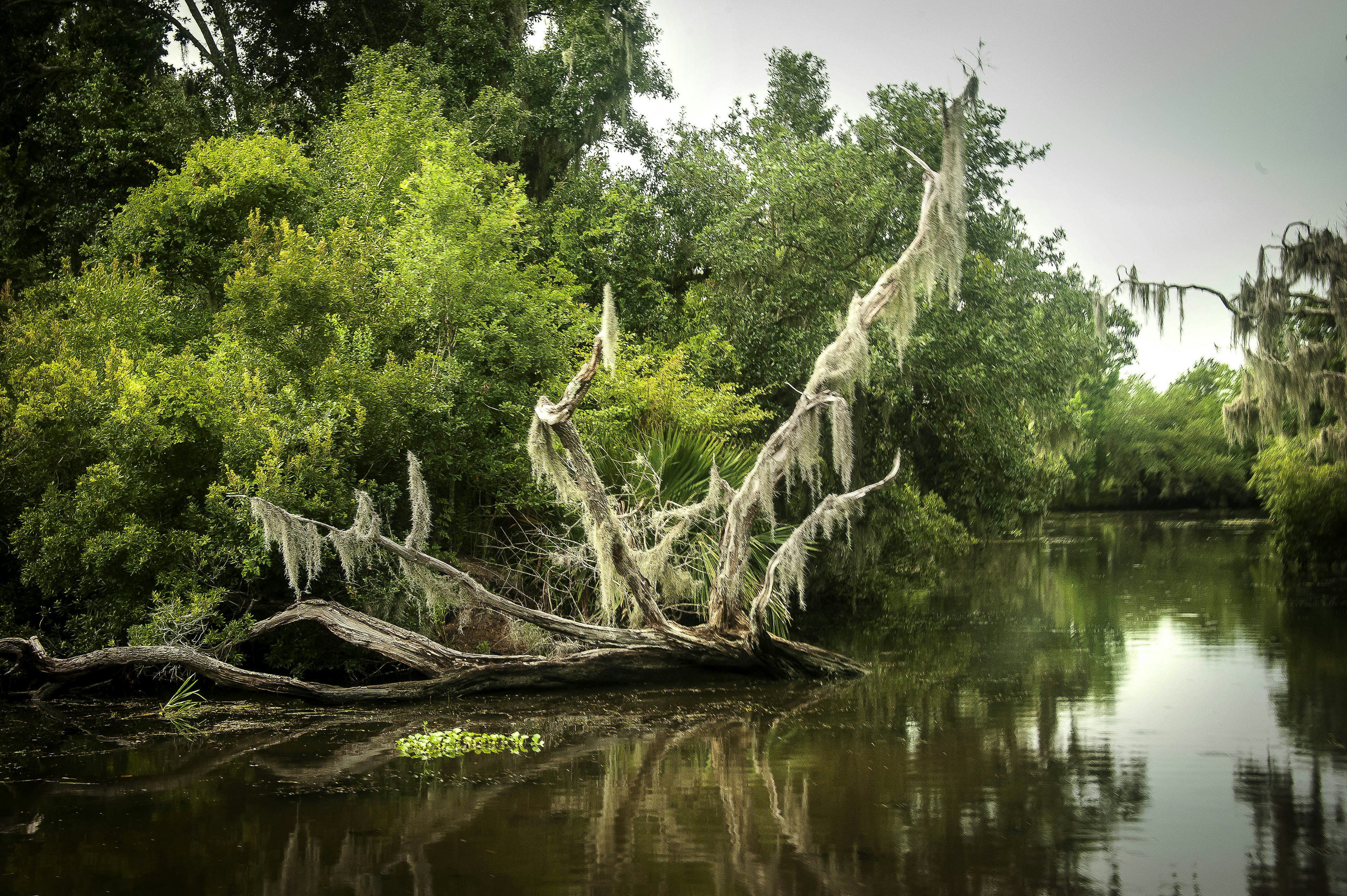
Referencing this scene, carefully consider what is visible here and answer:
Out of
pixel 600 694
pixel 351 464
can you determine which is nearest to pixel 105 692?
pixel 351 464

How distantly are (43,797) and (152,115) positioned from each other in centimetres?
1617

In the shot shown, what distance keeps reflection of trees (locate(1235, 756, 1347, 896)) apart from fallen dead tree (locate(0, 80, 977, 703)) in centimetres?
505

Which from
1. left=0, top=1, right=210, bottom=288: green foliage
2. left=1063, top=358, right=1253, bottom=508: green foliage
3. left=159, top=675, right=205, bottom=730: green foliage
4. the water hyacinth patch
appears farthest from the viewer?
left=1063, top=358, right=1253, bottom=508: green foliage

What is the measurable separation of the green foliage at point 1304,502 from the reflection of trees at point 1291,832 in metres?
15.0

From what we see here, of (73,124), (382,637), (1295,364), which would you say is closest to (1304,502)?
(1295,364)

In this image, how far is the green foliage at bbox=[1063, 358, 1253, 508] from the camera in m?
51.6

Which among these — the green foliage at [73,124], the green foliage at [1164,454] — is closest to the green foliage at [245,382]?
the green foliage at [73,124]

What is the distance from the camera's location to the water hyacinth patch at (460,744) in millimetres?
9750

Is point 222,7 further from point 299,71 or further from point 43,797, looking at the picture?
point 43,797

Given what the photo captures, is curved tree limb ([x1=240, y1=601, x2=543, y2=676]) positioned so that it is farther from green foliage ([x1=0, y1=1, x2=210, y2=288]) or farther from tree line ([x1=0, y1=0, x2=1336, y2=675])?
green foliage ([x1=0, y1=1, x2=210, y2=288])

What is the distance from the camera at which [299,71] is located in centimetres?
2503

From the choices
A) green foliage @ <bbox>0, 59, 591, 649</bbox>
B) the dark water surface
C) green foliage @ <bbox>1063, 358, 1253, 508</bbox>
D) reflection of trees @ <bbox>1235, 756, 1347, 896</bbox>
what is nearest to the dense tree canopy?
green foliage @ <bbox>0, 59, 591, 649</bbox>

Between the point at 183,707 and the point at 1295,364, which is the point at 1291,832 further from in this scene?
the point at 1295,364

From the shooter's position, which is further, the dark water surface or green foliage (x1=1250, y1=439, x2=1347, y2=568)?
green foliage (x1=1250, y1=439, x2=1347, y2=568)
